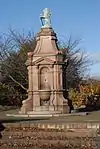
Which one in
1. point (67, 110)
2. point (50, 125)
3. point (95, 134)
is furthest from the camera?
point (67, 110)

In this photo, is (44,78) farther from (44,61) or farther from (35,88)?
(44,61)

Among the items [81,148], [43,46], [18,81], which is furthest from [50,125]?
[18,81]

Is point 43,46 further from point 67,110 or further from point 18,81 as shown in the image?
point 18,81

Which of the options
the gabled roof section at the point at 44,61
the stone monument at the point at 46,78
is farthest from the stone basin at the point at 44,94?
the gabled roof section at the point at 44,61

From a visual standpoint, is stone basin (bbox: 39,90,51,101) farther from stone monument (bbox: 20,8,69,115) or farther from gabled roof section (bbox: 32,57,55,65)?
gabled roof section (bbox: 32,57,55,65)

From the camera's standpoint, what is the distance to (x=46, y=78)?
96.6 feet

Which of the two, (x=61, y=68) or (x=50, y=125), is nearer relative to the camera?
(x=50, y=125)

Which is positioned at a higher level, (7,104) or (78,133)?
(7,104)

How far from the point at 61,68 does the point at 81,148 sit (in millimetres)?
15964

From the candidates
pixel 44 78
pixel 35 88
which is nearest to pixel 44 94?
pixel 35 88

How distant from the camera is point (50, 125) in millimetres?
17781

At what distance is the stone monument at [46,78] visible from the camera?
94.7 ft

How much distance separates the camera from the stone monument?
28875 millimetres

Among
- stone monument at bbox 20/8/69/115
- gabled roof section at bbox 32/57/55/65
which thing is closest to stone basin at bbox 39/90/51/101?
stone monument at bbox 20/8/69/115
